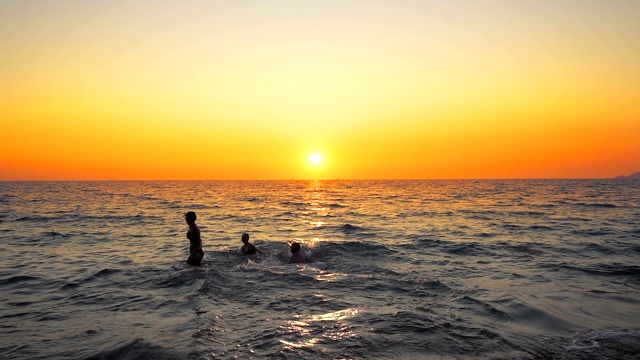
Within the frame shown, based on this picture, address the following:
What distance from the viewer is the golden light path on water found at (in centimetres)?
757

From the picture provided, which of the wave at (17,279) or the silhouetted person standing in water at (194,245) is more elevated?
the silhouetted person standing in water at (194,245)

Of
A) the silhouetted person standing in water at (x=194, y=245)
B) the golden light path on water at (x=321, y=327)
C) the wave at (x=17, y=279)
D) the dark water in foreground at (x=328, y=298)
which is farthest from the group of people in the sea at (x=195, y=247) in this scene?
the golden light path on water at (x=321, y=327)

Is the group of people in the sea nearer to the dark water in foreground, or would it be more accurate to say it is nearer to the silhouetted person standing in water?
the silhouetted person standing in water

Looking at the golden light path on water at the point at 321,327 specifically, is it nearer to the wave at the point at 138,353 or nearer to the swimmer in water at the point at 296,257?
the wave at the point at 138,353

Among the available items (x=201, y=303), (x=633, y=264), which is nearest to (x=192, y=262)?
(x=201, y=303)

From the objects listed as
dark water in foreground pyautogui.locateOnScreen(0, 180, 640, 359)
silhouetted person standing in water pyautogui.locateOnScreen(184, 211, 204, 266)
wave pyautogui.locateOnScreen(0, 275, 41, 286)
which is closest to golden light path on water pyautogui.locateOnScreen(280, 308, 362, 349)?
dark water in foreground pyautogui.locateOnScreen(0, 180, 640, 359)

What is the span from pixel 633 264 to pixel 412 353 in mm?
13758

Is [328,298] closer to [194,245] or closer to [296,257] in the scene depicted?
[296,257]

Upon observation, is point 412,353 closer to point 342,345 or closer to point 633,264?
point 342,345

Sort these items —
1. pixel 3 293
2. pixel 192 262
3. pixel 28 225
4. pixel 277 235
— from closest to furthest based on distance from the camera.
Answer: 1. pixel 3 293
2. pixel 192 262
3. pixel 277 235
4. pixel 28 225

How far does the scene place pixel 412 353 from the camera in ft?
23.3

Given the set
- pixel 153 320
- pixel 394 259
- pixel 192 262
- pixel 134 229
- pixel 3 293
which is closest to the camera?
pixel 153 320

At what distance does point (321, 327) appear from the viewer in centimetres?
838

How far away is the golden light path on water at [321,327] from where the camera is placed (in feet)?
24.8
